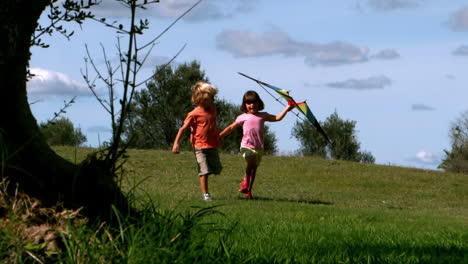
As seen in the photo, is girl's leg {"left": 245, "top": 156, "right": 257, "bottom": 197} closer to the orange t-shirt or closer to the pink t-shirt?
the pink t-shirt

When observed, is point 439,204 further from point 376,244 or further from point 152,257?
point 152,257

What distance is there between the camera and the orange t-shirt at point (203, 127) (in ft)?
47.4

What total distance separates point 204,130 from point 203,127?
6 cm

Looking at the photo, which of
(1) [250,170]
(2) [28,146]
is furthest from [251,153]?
(2) [28,146]

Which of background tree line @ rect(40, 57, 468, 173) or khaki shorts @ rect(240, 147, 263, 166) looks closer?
khaki shorts @ rect(240, 147, 263, 166)

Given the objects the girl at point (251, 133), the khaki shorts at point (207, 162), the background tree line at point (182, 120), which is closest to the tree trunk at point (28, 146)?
the khaki shorts at point (207, 162)

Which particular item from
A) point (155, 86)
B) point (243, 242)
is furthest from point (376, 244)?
point (155, 86)

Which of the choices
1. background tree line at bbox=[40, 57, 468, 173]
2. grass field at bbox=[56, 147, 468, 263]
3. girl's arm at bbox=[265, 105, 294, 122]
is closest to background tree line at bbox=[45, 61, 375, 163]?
background tree line at bbox=[40, 57, 468, 173]

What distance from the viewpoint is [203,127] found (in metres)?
14.5

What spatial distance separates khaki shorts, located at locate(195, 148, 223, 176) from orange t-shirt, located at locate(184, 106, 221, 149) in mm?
103

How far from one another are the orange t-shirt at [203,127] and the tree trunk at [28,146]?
8.60 m

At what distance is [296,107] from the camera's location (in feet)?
49.9

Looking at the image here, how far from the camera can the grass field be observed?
23.9 ft

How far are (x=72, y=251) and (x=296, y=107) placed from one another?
1064 cm
